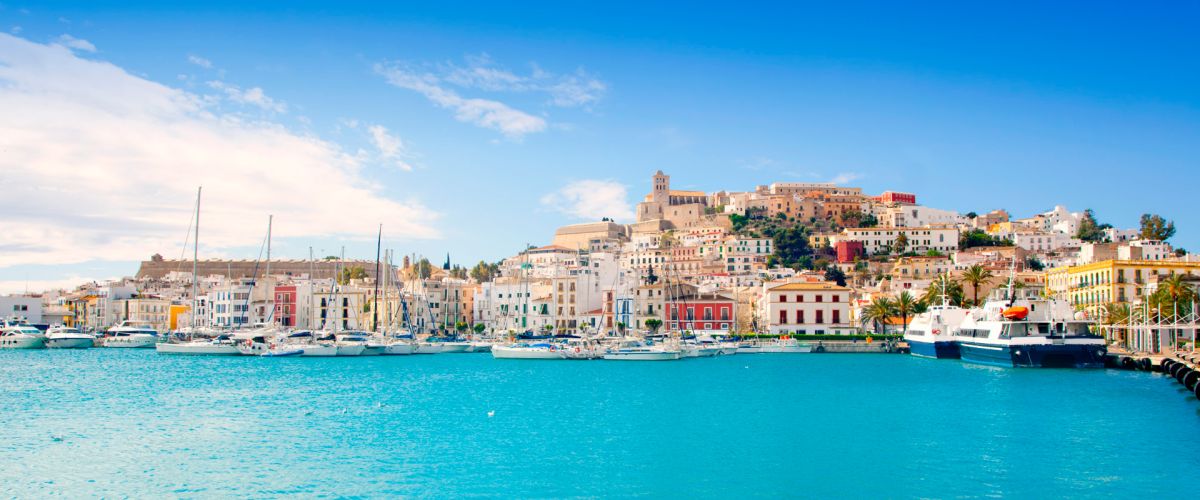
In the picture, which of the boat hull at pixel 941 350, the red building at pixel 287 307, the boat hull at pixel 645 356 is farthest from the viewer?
the red building at pixel 287 307

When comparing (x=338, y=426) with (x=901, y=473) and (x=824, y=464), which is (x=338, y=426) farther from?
(x=901, y=473)

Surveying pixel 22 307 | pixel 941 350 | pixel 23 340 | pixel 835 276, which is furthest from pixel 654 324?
pixel 22 307

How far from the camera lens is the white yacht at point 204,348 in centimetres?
7856

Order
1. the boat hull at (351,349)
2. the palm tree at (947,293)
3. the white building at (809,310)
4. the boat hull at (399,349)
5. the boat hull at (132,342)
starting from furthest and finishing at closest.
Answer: the boat hull at (132,342)
the white building at (809,310)
the palm tree at (947,293)
the boat hull at (399,349)
the boat hull at (351,349)

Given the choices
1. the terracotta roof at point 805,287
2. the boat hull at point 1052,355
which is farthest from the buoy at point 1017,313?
the terracotta roof at point 805,287

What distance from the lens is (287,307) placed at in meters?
106

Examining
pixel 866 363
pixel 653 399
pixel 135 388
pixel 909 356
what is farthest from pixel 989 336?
pixel 135 388


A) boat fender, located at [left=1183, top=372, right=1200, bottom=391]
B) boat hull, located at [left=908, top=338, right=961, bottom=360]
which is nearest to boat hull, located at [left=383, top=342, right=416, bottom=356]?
boat hull, located at [left=908, top=338, right=961, bottom=360]

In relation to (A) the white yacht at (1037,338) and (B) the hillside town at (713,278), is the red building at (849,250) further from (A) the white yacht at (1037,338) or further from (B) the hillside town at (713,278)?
(A) the white yacht at (1037,338)

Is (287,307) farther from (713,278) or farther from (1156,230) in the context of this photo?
(1156,230)

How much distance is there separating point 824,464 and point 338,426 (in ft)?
53.7

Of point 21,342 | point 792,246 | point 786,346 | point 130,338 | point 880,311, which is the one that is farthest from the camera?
point 792,246

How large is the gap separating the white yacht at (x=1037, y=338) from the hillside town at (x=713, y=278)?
33.7ft

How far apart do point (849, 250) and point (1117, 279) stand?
7772cm
